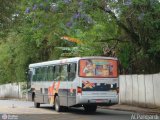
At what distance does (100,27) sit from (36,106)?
7.01 meters

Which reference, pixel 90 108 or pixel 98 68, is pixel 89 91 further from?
pixel 90 108

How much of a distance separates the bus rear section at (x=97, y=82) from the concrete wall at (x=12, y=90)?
26.7m

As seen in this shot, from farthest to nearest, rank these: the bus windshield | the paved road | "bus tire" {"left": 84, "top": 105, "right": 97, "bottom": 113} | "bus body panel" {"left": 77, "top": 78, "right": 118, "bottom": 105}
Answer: "bus tire" {"left": 84, "top": 105, "right": 97, "bottom": 113}, the bus windshield, "bus body panel" {"left": 77, "top": 78, "right": 118, "bottom": 105}, the paved road

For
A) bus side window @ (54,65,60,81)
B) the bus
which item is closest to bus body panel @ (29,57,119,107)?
the bus

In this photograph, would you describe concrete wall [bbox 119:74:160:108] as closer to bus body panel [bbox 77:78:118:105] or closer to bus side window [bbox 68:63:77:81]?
bus body panel [bbox 77:78:118:105]

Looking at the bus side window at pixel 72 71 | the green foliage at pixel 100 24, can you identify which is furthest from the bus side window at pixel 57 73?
the green foliage at pixel 100 24

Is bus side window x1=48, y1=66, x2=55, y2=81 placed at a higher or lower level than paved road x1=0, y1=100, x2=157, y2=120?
higher

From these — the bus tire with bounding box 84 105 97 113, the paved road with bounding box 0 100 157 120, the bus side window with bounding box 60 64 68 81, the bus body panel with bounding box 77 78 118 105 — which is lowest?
the paved road with bounding box 0 100 157 120

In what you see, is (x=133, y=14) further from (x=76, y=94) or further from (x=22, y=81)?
(x=22, y=81)

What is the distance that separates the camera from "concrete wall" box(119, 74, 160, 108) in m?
25.8

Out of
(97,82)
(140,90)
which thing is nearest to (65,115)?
(97,82)

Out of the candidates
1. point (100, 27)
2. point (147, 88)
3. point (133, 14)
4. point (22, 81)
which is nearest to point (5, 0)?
point (133, 14)

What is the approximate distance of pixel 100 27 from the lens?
26.5m

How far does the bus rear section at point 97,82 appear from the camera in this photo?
22156mm
